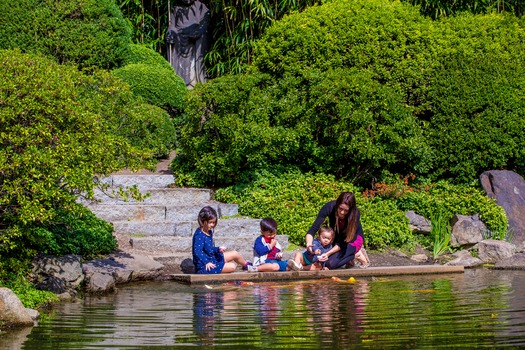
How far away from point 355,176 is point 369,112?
1288 millimetres

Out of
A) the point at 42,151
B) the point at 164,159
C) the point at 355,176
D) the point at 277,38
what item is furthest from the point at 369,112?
the point at 42,151

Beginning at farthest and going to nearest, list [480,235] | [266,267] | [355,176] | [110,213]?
1. [355,176]
2. [480,235]
3. [110,213]
4. [266,267]

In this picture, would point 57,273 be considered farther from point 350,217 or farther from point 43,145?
point 350,217

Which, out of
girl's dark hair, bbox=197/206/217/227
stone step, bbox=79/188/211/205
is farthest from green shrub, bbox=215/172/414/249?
girl's dark hair, bbox=197/206/217/227

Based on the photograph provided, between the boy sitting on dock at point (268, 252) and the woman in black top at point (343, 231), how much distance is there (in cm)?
40

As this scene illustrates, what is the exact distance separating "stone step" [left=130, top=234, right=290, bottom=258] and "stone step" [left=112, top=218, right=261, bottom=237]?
27 cm

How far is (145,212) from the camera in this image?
1478cm

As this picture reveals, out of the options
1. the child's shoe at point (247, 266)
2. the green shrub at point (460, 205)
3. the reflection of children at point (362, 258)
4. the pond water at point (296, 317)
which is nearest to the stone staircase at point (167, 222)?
the child's shoe at point (247, 266)

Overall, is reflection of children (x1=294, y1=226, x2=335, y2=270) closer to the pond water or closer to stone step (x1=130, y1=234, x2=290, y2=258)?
the pond water

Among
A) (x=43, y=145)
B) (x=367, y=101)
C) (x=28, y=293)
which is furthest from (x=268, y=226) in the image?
(x=367, y=101)

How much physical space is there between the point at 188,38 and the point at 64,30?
3.95 metres

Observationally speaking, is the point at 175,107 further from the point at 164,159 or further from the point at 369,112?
the point at 369,112

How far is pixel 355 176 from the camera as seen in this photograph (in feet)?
55.7

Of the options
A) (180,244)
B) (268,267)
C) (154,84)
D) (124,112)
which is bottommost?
(268,267)
